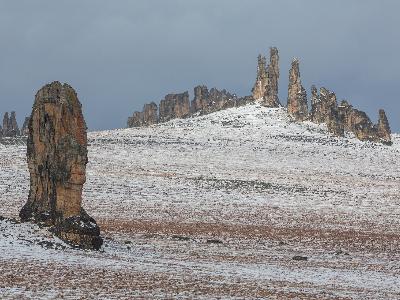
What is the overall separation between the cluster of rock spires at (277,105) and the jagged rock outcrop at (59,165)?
85.4 metres

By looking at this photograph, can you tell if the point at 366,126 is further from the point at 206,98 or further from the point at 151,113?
the point at 151,113

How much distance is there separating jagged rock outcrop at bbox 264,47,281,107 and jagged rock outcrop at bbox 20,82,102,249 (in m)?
104

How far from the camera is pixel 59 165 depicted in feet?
93.4

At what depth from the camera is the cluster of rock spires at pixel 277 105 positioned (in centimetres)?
10881

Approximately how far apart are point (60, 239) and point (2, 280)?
885 cm

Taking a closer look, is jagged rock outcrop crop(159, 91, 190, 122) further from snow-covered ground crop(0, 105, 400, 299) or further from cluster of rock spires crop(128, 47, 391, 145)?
snow-covered ground crop(0, 105, 400, 299)

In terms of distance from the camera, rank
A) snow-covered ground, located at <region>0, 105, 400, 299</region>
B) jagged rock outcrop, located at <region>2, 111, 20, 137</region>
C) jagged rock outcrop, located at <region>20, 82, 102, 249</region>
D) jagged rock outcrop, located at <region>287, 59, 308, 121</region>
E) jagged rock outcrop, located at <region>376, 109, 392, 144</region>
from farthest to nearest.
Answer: jagged rock outcrop, located at <region>2, 111, 20, 137</region> → jagged rock outcrop, located at <region>287, 59, 308, 121</region> → jagged rock outcrop, located at <region>376, 109, 392, 144</region> → jagged rock outcrop, located at <region>20, 82, 102, 249</region> → snow-covered ground, located at <region>0, 105, 400, 299</region>

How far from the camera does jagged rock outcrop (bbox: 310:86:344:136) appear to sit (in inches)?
4284

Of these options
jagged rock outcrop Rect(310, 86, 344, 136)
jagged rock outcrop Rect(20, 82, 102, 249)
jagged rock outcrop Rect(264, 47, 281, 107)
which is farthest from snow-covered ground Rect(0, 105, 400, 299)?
jagged rock outcrop Rect(264, 47, 281, 107)

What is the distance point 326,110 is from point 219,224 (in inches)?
3033

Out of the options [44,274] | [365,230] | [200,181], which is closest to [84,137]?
[44,274]

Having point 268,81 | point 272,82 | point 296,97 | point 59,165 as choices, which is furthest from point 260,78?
point 59,165

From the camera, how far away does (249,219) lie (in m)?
42.8

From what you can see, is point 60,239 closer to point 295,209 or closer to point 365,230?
point 365,230
